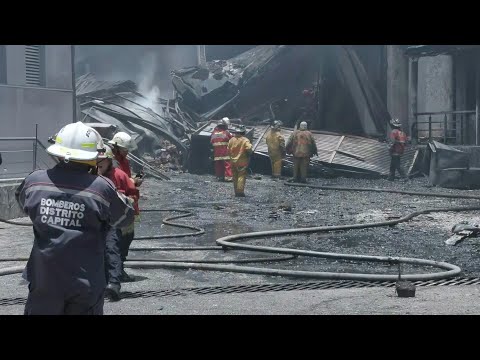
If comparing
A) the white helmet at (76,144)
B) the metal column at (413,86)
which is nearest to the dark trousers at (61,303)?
the white helmet at (76,144)

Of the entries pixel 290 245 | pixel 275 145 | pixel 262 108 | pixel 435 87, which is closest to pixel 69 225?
pixel 290 245

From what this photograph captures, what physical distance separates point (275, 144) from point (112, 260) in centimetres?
1309

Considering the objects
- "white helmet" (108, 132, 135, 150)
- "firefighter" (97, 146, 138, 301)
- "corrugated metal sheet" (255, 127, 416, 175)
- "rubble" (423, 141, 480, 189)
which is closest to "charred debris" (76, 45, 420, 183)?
"corrugated metal sheet" (255, 127, 416, 175)

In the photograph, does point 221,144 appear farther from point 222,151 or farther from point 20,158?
point 20,158

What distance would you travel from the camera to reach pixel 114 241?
21.1 ft

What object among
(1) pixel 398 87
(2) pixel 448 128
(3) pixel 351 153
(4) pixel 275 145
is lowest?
(3) pixel 351 153

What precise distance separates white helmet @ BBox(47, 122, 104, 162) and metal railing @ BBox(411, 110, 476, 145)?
16381mm

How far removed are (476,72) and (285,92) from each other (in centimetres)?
832

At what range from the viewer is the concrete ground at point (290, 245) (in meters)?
6.09

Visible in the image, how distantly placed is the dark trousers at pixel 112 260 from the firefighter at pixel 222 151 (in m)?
12.0

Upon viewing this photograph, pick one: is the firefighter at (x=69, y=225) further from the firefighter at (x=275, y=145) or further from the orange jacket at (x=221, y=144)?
the firefighter at (x=275, y=145)

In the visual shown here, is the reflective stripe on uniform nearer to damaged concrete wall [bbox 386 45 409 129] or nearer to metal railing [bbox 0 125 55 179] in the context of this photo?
metal railing [bbox 0 125 55 179]

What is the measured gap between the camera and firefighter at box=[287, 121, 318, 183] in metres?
18.5
